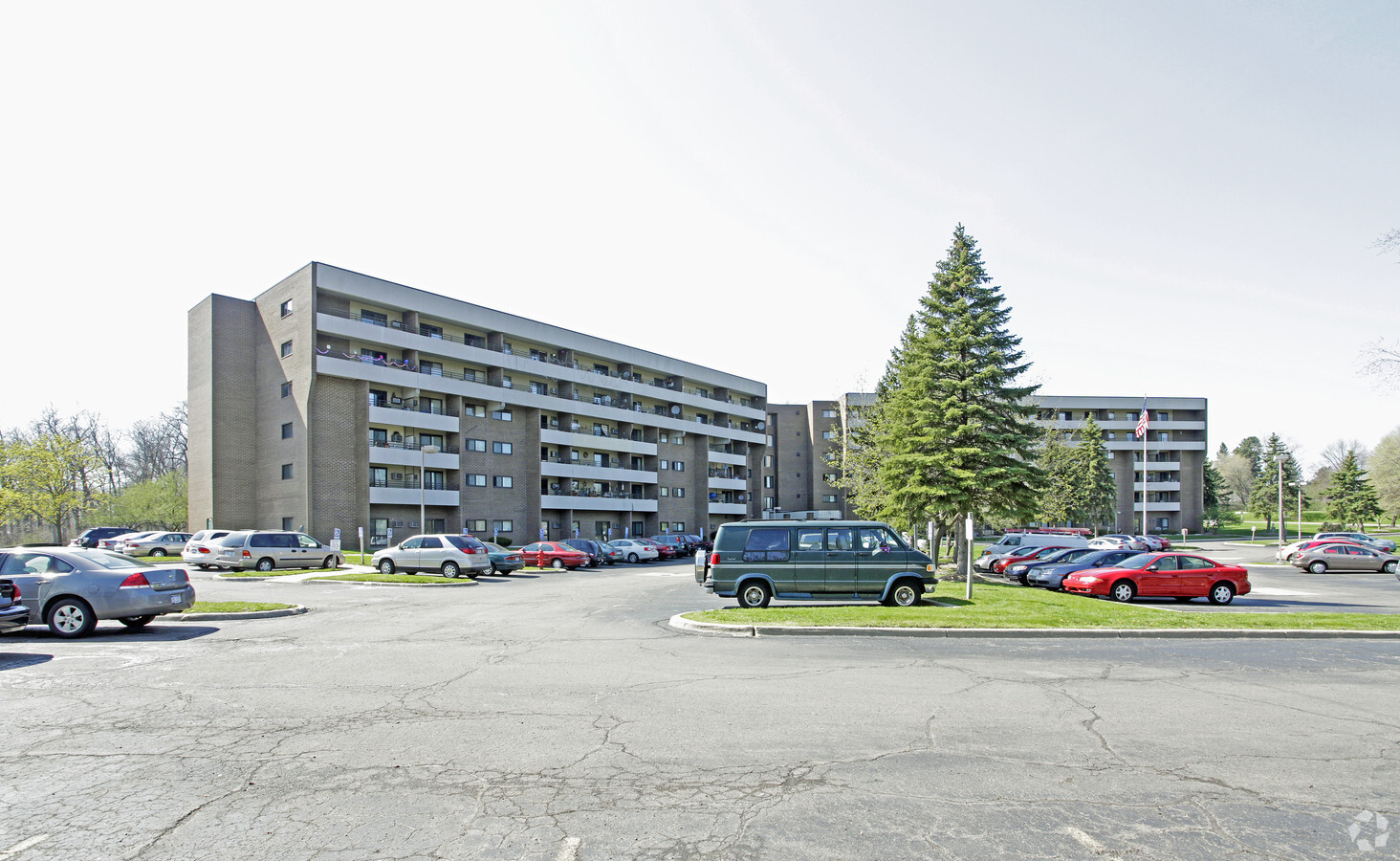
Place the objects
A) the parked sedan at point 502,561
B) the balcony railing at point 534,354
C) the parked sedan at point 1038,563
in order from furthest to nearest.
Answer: the balcony railing at point 534,354, the parked sedan at point 502,561, the parked sedan at point 1038,563

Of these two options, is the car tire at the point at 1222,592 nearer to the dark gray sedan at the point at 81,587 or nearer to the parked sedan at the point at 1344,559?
the parked sedan at the point at 1344,559

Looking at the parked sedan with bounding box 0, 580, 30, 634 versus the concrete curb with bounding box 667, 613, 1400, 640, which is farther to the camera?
Result: the concrete curb with bounding box 667, 613, 1400, 640

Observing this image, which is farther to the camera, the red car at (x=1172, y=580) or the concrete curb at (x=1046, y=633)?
the red car at (x=1172, y=580)

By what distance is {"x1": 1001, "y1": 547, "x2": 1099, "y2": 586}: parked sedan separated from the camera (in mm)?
26767

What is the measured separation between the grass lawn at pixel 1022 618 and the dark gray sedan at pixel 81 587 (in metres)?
9.21

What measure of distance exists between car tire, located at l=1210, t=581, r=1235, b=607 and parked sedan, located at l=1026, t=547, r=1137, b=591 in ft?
7.38

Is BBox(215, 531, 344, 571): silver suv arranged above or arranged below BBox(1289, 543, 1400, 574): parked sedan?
above

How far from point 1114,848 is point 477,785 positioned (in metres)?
4.00

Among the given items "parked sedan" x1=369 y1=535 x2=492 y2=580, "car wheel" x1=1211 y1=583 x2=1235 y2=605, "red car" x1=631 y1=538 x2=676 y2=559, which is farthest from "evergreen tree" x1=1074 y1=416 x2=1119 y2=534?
"parked sedan" x1=369 y1=535 x2=492 y2=580

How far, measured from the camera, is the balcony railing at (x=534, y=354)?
47.0 metres

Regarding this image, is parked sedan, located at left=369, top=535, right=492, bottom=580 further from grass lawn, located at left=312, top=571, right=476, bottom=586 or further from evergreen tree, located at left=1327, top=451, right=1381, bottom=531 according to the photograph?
evergreen tree, located at left=1327, top=451, right=1381, bottom=531

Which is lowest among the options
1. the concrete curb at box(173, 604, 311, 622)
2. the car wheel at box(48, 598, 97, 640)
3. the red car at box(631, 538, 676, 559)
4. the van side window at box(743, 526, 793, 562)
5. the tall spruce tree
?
the red car at box(631, 538, 676, 559)

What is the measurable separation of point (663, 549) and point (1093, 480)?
43363 mm

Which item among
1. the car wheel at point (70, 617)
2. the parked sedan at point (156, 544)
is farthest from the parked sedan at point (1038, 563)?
the parked sedan at point (156, 544)
